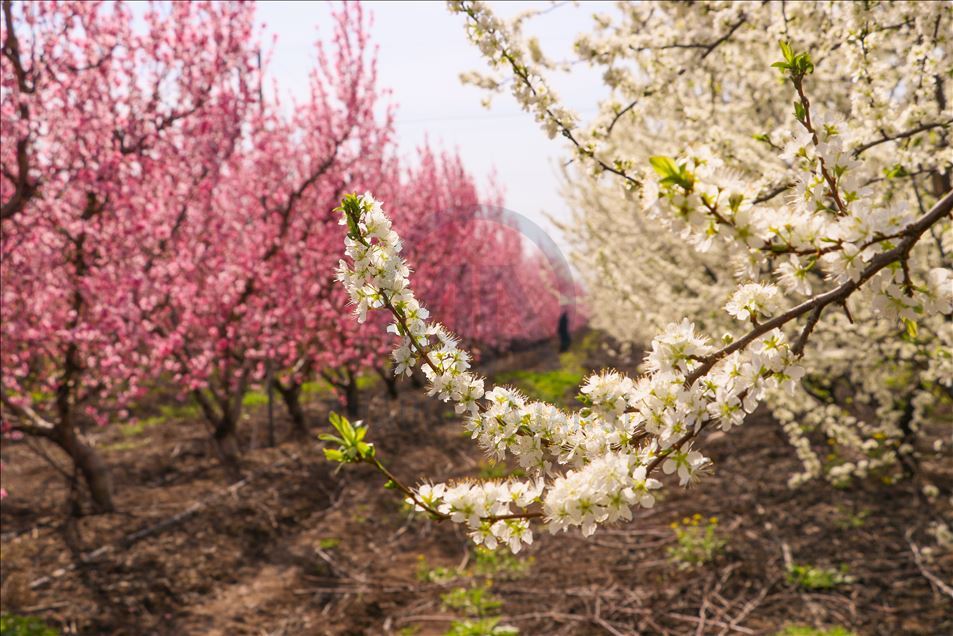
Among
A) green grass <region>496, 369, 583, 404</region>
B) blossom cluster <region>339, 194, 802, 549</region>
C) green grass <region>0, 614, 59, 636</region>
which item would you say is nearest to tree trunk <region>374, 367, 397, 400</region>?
green grass <region>496, 369, 583, 404</region>

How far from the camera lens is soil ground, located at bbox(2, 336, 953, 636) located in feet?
16.8

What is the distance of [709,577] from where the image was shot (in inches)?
218

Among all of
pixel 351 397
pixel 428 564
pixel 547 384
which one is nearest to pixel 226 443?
pixel 428 564

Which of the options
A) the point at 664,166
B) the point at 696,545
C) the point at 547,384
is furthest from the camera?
the point at 547,384

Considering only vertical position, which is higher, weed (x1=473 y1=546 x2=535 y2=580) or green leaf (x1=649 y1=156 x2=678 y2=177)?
green leaf (x1=649 y1=156 x2=678 y2=177)

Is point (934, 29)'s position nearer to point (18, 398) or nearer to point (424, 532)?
point (424, 532)

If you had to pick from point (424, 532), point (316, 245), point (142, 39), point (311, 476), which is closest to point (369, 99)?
point (316, 245)

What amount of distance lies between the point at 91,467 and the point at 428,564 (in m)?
4.05

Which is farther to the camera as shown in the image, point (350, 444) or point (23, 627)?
point (23, 627)

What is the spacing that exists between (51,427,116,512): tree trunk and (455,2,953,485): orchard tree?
604 centimetres

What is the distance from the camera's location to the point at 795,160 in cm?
250

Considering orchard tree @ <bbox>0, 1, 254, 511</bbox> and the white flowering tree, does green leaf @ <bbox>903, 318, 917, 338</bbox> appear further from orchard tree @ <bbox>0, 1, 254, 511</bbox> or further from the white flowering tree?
orchard tree @ <bbox>0, 1, 254, 511</bbox>

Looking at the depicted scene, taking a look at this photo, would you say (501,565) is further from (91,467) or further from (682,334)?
(682,334)

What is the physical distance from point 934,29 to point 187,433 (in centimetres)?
1233
